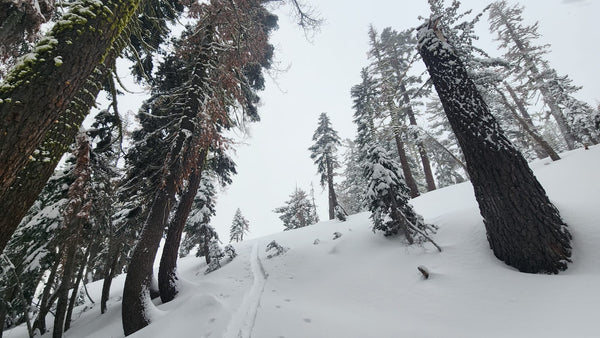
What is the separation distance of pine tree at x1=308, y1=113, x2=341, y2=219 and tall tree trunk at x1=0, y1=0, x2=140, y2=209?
23101 millimetres

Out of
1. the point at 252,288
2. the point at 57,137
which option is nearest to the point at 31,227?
the point at 252,288

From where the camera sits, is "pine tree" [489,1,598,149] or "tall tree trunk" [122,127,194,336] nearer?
"tall tree trunk" [122,127,194,336]

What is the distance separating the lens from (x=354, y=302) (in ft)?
18.3

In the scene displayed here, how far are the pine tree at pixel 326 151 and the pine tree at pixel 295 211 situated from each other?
6155 millimetres

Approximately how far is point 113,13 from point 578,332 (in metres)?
6.09

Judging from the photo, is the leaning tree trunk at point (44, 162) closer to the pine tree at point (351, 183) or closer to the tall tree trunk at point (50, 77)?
the tall tree trunk at point (50, 77)

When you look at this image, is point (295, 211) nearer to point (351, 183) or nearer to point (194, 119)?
point (351, 183)

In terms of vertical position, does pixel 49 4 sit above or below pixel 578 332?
above

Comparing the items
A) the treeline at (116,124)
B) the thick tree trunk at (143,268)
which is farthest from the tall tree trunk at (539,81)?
the thick tree trunk at (143,268)

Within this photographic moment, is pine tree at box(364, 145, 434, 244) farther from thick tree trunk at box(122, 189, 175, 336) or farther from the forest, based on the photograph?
thick tree trunk at box(122, 189, 175, 336)

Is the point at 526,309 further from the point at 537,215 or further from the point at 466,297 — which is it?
the point at 537,215

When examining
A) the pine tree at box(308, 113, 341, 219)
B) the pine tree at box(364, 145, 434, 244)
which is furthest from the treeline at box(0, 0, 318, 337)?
the pine tree at box(308, 113, 341, 219)

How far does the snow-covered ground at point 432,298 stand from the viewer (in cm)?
346

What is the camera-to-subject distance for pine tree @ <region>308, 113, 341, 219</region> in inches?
987
